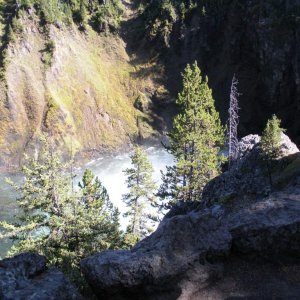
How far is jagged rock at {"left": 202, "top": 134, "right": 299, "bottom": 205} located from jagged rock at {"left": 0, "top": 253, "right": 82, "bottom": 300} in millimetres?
14900

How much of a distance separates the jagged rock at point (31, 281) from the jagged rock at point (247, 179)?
1490cm

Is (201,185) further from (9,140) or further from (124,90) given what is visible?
(124,90)

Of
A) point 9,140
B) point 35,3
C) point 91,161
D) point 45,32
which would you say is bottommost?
point 91,161

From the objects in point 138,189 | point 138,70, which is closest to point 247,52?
point 138,70

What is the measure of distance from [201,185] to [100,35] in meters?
56.2

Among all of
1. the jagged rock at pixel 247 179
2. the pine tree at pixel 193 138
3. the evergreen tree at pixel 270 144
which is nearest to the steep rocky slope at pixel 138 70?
the pine tree at pixel 193 138

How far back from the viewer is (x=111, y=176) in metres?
58.6

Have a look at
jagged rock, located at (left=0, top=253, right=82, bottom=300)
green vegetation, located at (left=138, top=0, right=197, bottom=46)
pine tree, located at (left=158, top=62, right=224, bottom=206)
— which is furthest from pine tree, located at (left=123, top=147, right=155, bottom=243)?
green vegetation, located at (left=138, top=0, right=197, bottom=46)

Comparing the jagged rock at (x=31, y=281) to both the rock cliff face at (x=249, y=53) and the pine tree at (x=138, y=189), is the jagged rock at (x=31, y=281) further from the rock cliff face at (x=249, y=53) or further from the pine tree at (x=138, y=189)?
the rock cliff face at (x=249, y=53)

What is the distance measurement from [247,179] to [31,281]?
19.9 m

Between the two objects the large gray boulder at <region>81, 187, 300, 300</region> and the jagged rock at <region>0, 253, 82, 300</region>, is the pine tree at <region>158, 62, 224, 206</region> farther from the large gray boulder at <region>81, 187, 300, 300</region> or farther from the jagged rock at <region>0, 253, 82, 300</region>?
the jagged rock at <region>0, 253, 82, 300</region>

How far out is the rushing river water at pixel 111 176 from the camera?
4781cm

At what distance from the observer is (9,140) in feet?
197

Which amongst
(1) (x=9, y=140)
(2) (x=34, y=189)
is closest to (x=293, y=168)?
(2) (x=34, y=189)
